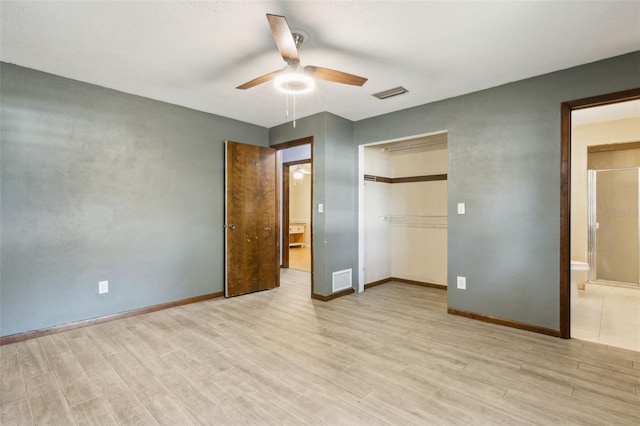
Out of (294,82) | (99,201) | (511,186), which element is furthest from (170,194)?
(511,186)

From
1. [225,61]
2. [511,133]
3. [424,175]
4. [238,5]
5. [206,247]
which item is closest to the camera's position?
[238,5]

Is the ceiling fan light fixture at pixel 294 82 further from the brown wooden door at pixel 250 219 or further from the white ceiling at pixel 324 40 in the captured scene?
the brown wooden door at pixel 250 219

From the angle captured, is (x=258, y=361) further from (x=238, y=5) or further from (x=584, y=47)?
(x=584, y=47)

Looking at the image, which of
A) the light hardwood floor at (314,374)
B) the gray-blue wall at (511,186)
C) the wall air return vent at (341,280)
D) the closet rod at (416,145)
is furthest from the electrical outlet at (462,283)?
the closet rod at (416,145)

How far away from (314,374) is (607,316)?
139 inches

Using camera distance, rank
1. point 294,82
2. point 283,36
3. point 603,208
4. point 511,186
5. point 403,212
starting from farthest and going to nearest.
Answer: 1. point 403,212
2. point 603,208
3. point 511,186
4. point 294,82
5. point 283,36

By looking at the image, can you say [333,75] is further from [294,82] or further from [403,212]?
[403,212]

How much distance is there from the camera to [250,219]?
15.2 feet

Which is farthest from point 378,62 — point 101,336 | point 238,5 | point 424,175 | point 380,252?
point 101,336

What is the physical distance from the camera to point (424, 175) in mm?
5051

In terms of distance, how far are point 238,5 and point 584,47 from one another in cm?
274

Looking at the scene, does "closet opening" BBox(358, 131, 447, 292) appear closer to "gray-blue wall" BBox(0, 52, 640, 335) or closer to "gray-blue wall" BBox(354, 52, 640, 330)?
"gray-blue wall" BBox(0, 52, 640, 335)

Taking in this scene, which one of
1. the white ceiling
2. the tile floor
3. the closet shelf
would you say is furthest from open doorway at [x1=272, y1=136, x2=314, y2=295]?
the tile floor

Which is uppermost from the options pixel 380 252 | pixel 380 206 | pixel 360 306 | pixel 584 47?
pixel 584 47
